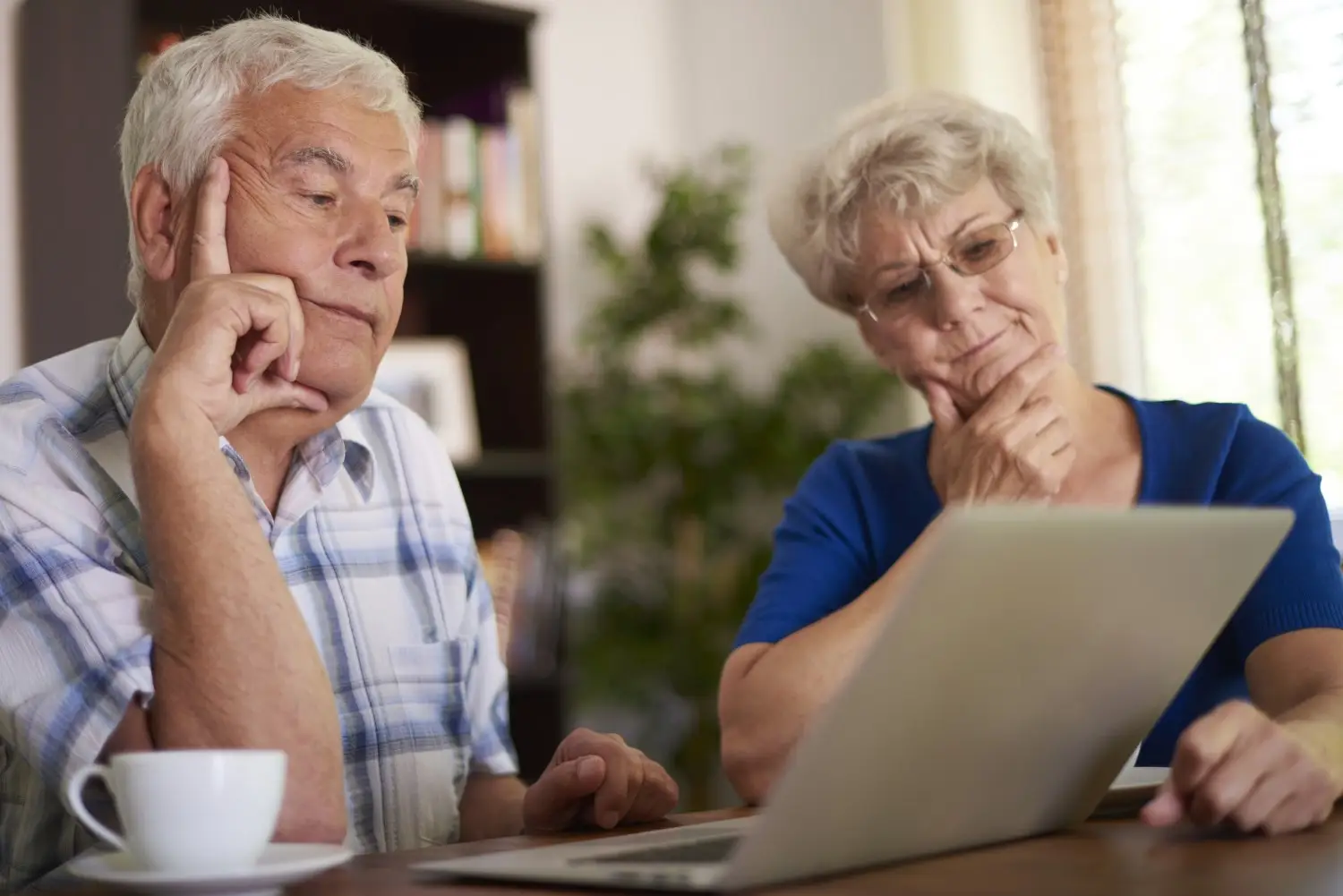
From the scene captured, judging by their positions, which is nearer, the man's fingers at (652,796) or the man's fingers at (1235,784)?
the man's fingers at (1235,784)

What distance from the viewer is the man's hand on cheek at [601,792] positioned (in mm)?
1100

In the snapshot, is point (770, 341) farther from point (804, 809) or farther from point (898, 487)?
point (804, 809)

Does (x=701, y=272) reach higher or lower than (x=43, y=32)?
lower

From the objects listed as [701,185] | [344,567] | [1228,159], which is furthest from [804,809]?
[701,185]

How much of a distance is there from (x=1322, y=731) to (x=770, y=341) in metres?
2.87

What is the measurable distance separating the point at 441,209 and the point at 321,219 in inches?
67.5

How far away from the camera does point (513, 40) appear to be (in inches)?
122

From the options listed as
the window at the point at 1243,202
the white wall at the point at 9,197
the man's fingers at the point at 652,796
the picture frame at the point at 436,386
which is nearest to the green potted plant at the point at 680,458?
the picture frame at the point at 436,386

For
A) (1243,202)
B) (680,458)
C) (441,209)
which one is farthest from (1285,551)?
(680,458)

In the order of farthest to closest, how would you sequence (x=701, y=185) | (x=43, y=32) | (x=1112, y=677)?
(x=701, y=185) → (x=43, y=32) → (x=1112, y=677)

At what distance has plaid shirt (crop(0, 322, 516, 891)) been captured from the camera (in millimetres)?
1064

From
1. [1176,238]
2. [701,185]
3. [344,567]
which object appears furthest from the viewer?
[701,185]

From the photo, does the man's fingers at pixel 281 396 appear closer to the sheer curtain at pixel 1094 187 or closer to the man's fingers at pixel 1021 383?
the man's fingers at pixel 1021 383

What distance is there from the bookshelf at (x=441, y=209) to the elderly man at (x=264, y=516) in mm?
1339
